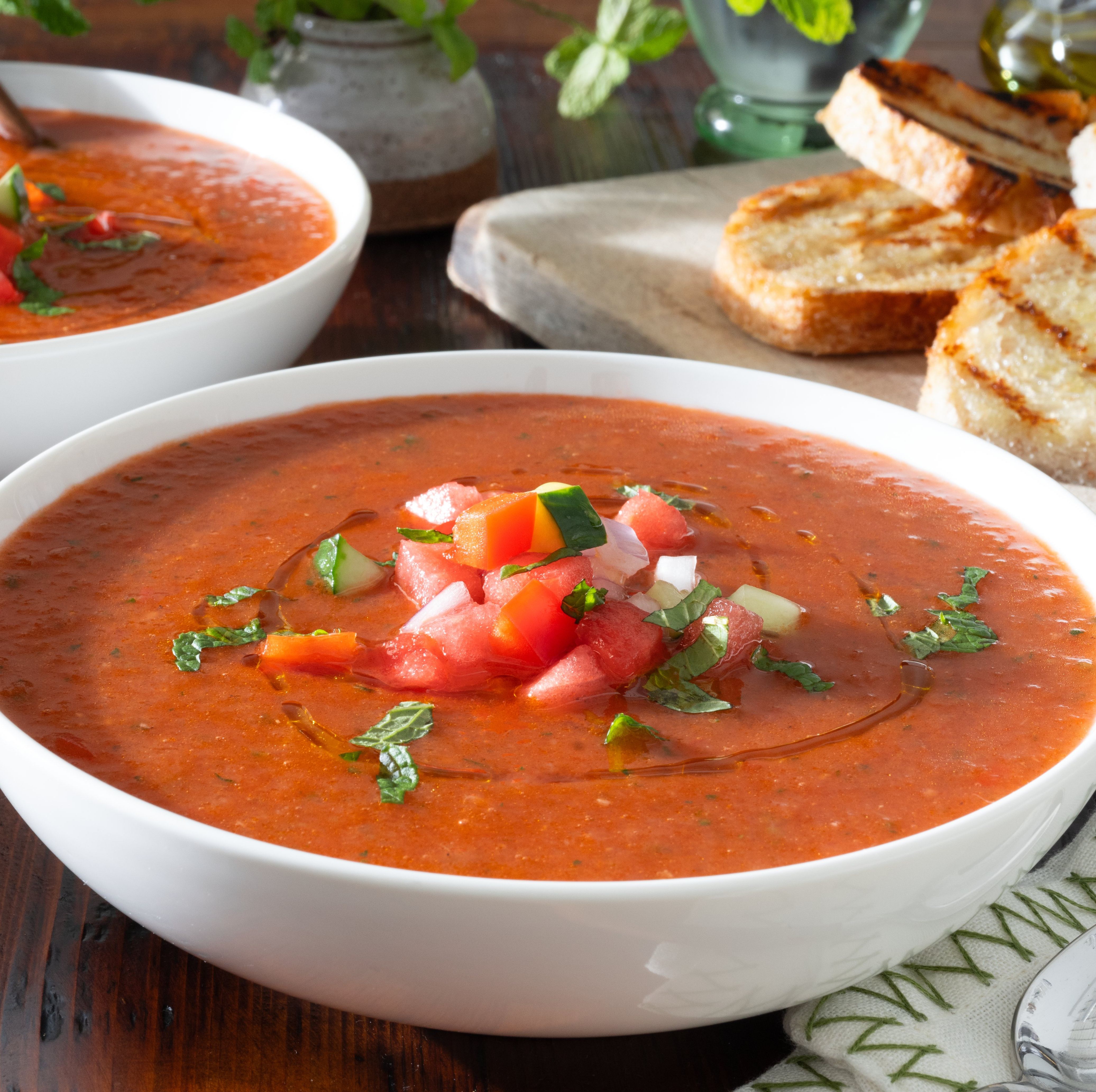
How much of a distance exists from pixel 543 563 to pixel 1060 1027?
0.86 metres

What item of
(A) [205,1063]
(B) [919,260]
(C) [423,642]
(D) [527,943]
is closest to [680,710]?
(C) [423,642]

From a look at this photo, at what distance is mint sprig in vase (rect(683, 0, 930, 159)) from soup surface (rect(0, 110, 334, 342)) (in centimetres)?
168

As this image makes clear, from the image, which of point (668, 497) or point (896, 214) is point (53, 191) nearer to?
point (668, 497)

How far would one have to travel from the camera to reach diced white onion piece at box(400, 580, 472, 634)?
1804 millimetres

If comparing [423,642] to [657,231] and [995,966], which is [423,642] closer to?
[995,966]

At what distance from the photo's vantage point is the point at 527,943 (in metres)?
1.33

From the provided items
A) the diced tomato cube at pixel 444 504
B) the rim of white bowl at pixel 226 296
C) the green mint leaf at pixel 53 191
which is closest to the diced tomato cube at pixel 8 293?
the rim of white bowl at pixel 226 296

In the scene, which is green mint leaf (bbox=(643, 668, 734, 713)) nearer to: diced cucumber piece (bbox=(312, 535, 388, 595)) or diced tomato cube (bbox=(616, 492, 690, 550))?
diced tomato cube (bbox=(616, 492, 690, 550))

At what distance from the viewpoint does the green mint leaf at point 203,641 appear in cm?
176

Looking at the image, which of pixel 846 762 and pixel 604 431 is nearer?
pixel 846 762

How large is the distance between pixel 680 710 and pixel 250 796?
1.80ft

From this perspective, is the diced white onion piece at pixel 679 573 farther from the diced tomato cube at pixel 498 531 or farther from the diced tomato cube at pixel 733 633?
the diced tomato cube at pixel 498 531

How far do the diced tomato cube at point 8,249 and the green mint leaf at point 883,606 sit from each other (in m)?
1.86

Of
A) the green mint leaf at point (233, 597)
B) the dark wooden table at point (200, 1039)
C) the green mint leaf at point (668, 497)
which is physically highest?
the green mint leaf at point (668, 497)
